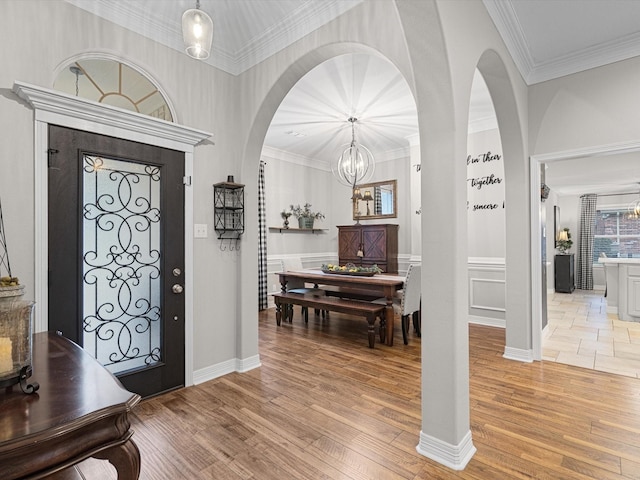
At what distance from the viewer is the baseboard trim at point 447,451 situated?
1.80m

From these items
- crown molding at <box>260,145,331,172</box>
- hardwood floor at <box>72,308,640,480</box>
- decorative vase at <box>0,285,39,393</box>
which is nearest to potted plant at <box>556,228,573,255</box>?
crown molding at <box>260,145,331,172</box>

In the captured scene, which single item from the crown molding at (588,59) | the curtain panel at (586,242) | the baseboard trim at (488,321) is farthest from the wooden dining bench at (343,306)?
the curtain panel at (586,242)

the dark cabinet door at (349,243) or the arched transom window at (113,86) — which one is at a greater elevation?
the arched transom window at (113,86)

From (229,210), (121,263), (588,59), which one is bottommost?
(121,263)

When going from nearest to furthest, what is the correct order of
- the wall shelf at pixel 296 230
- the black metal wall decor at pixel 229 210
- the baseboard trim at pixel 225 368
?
the baseboard trim at pixel 225 368
the black metal wall decor at pixel 229 210
the wall shelf at pixel 296 230

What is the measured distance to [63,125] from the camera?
6.99 ft

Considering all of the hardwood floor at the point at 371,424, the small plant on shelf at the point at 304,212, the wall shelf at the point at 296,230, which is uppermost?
the small plant on shelf at the point at 304,212

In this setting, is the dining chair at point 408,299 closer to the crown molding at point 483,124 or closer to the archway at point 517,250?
the archway at point 517,250

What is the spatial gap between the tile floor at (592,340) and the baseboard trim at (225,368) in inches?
117

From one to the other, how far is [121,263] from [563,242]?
9747mm

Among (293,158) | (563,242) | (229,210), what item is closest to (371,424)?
(229,210)

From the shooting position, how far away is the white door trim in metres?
2.03

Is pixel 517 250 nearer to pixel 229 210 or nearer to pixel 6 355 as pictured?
pixel 229 210

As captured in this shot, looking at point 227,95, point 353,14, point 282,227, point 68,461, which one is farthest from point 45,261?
point 282,227
